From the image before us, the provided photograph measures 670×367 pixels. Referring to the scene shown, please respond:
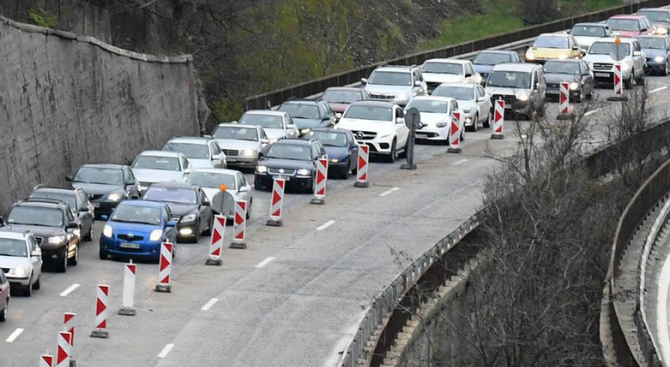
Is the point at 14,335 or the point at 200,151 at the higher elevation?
the point at 200,151

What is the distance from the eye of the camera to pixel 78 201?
38.3m

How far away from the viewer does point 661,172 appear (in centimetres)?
4794

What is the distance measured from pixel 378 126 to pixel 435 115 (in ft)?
11.1

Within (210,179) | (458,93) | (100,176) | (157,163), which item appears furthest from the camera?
(458,93)

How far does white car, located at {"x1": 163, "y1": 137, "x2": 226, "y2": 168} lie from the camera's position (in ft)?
153

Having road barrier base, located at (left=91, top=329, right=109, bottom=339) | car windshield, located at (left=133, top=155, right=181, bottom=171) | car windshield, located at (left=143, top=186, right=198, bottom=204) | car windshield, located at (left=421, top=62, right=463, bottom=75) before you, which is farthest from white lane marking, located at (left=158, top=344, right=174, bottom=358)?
car windshield, located at (left=421, top=62, right=463, bottom=75)

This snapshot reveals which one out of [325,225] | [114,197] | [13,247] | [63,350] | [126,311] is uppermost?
[13,247]

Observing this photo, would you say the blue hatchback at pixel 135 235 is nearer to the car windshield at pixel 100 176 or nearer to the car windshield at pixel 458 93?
the car windshield at pixel 100 176

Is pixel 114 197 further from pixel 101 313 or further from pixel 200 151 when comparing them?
pixel 101 313

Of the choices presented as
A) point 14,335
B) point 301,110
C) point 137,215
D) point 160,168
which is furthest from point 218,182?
point 14,335

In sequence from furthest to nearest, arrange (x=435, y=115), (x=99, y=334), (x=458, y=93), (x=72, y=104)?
(x=458, y=93) < (x=435, y=115) < (x=72, y=104) < (x=99, y=334)

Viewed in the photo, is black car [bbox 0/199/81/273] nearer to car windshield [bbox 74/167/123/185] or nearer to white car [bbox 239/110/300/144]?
car windshield [bbox 74/167/123/185]

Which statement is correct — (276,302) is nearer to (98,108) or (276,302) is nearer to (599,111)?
(98,108)

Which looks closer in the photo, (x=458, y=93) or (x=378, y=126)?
(x=378, y=126)
